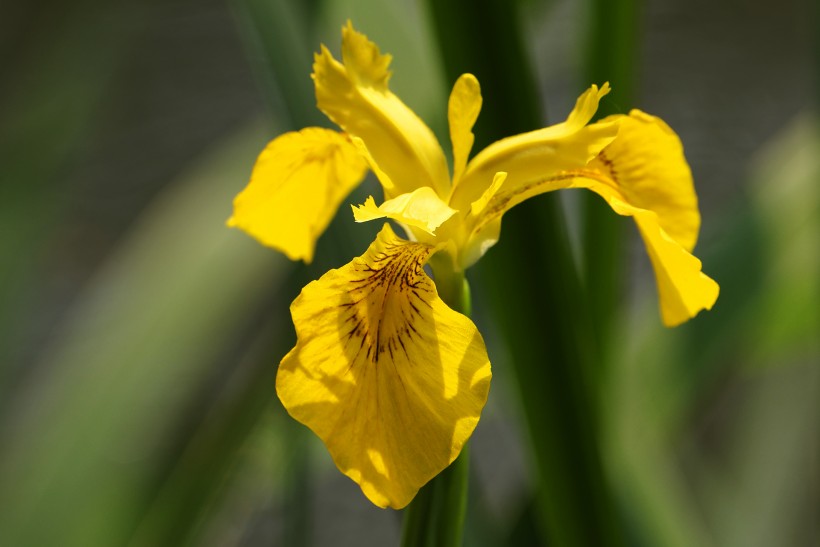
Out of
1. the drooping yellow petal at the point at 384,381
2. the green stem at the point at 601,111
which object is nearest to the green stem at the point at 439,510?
the drooping yellow petal at the point at 384,381

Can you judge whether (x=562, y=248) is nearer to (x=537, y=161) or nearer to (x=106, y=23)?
(x=537, y=161)

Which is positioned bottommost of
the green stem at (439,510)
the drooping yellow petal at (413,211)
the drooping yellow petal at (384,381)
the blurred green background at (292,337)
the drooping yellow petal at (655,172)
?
the blurred green background at (292,337)

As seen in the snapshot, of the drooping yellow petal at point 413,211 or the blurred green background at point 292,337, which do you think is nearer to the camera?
the drooping yellow petal at point 413,211

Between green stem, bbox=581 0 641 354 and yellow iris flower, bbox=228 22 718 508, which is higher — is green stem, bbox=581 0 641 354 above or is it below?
below

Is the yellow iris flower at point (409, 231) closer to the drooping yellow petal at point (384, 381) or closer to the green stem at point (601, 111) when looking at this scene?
the drooping yellow petal at point (384, 381)

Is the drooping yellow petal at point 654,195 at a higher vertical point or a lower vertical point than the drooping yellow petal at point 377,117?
lower

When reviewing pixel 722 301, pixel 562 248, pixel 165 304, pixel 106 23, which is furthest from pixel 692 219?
pixel 106 23

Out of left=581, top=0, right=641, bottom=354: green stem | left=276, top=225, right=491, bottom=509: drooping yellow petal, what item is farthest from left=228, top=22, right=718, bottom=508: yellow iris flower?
left=581, top=0, right=641, bottom=354: green stem

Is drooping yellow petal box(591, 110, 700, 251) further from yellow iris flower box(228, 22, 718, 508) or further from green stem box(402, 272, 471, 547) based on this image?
green stem box(402, 272, 471, 547)
